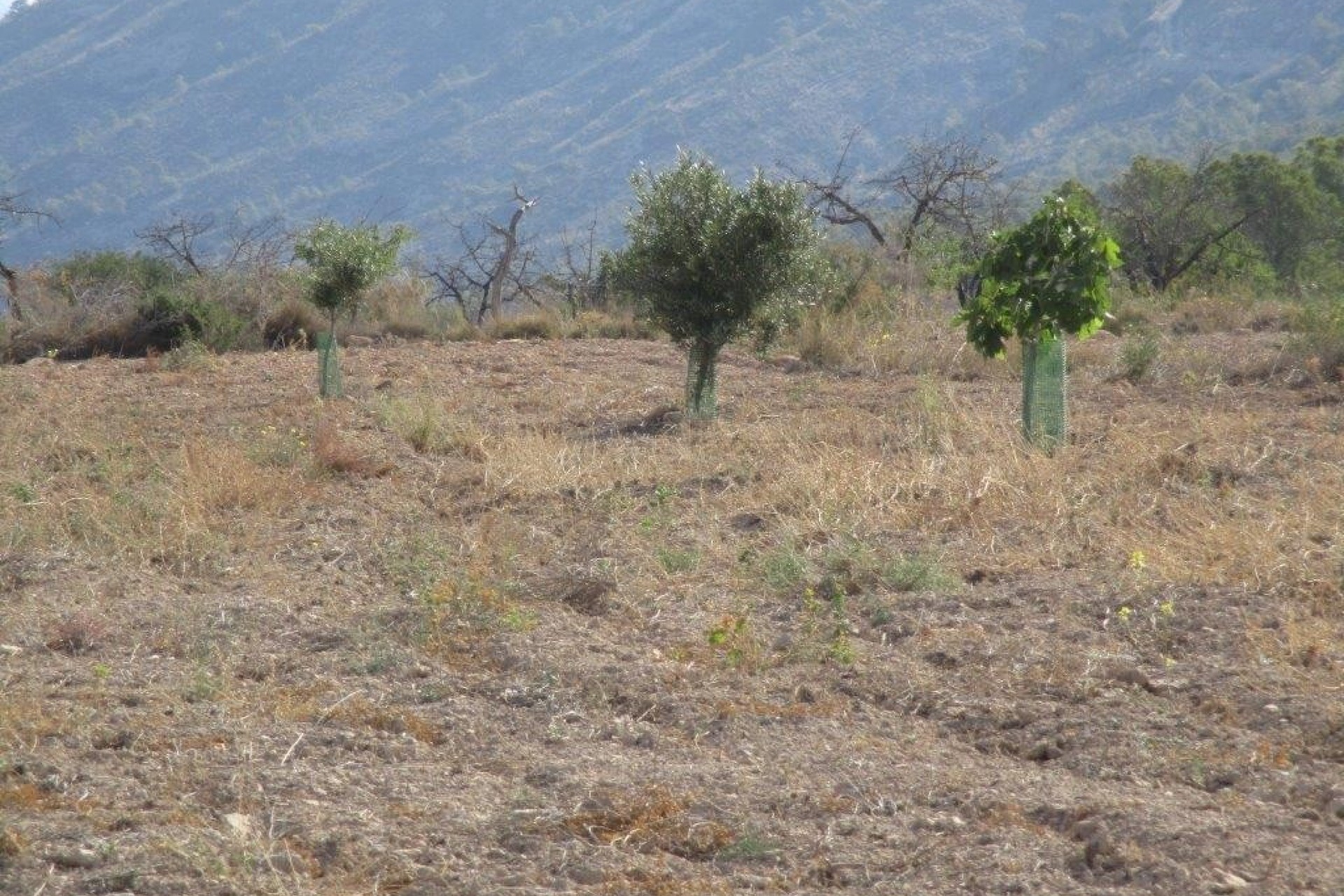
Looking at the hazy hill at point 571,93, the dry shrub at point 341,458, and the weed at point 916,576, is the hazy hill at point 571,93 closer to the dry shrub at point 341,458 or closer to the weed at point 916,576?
the dry shrub at point 341,458

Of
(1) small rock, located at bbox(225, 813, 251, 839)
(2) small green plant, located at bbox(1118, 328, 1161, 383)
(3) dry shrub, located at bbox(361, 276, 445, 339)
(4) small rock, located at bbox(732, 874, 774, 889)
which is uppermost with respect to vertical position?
(3) dry shrub, located at bbox(361, 276, 445, 339)

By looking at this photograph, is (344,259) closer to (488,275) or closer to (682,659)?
(682,659)

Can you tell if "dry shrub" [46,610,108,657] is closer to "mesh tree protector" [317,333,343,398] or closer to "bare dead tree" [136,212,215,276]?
"mesh tree protector" [317,333,343,398]

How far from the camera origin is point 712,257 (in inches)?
445

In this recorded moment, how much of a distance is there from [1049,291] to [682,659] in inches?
184

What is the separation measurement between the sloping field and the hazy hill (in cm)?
5317

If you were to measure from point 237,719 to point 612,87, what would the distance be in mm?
113496

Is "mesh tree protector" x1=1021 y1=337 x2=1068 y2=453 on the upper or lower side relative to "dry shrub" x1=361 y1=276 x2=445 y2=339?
lower

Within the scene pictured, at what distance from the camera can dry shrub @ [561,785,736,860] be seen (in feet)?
13.3

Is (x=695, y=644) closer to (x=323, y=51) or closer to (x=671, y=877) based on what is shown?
(x=671, y=877)

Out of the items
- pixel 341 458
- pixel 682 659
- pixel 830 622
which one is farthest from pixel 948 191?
pixel 682 659

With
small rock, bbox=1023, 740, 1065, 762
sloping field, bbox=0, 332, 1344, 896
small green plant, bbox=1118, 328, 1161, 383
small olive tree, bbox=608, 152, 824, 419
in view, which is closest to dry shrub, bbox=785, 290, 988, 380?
small green plant, bbox=1118, 328, 1161, 383

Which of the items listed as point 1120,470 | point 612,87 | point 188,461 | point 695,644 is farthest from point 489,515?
point 612,87

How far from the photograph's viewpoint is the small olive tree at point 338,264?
12.9 m
